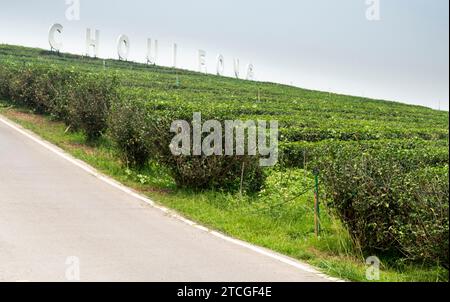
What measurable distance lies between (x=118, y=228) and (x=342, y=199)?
3.78 m

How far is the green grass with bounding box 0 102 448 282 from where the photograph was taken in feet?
28.1

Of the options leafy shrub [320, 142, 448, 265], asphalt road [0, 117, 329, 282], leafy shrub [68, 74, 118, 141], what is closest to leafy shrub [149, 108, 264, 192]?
asphalt road [0, 117, 329, 282]

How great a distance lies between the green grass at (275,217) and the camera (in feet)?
28.1

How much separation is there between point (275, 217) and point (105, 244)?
369cm

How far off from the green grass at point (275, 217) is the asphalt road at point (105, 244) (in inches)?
18.4

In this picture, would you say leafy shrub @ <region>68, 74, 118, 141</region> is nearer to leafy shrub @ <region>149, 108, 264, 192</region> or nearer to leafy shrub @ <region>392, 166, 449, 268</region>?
leafy shrub @ <region>149, 108, 264, 192</region>

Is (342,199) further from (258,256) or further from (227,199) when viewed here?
(227,199)

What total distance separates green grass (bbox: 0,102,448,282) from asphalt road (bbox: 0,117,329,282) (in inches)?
18.4

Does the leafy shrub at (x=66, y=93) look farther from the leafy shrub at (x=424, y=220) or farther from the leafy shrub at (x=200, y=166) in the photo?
the leafy shrub at (x=424, y=220)

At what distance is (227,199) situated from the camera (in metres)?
12.5

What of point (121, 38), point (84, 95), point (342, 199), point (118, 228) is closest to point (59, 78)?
point (84, 95)

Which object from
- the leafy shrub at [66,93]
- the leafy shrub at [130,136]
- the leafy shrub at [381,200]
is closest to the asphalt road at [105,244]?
the leafy shrub at [381,200]

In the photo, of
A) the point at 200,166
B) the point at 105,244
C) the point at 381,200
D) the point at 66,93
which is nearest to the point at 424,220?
the point at 381,200

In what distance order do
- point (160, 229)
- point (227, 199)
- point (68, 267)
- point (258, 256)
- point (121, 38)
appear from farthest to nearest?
point (121, 38) < point (227, 199) < point (160, 229) < point (258, 256) < point (68, 267)
